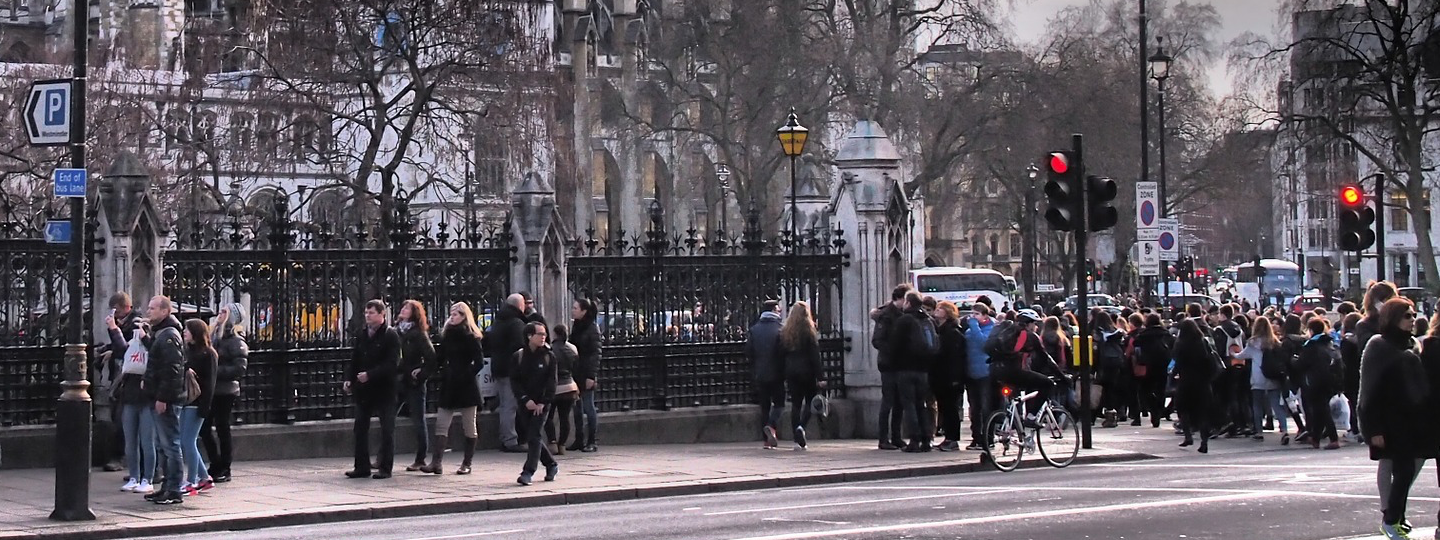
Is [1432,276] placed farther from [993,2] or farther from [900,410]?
[900,410]

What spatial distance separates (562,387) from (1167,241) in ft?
60.3

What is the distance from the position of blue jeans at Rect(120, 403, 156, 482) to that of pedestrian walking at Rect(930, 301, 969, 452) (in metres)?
8.39

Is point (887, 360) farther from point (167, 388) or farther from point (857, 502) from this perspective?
point (167, 388)

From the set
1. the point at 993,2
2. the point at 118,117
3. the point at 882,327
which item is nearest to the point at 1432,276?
the point at 993,2

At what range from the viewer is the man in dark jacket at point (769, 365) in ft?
70.3

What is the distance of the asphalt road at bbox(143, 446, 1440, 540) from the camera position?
43.1ft

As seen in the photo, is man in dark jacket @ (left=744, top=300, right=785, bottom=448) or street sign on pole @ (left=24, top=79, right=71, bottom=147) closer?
street sign on pole @ (left=24, top=79, right=71, bottom=147)

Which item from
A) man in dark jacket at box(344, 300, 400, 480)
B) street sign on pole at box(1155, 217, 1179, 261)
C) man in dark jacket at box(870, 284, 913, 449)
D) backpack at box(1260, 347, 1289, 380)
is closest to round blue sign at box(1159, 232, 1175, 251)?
street sign on pole at box(1155, 217, 1179, 261)

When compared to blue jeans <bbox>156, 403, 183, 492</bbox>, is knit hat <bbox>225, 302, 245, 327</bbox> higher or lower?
higher

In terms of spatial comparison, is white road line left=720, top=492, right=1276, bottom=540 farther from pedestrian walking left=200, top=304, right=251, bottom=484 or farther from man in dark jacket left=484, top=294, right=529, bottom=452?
man in dark jacket left=484, top=294, right=529, bottom=452

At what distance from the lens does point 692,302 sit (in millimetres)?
22578

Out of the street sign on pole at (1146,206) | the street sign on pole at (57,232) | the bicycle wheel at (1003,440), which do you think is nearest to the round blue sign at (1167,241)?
the street sign on pole at (1146,206)

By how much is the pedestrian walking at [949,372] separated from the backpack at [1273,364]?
3.69m

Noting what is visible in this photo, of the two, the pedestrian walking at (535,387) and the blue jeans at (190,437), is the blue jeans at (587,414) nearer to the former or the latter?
the pedestrian walking at (535,387)
